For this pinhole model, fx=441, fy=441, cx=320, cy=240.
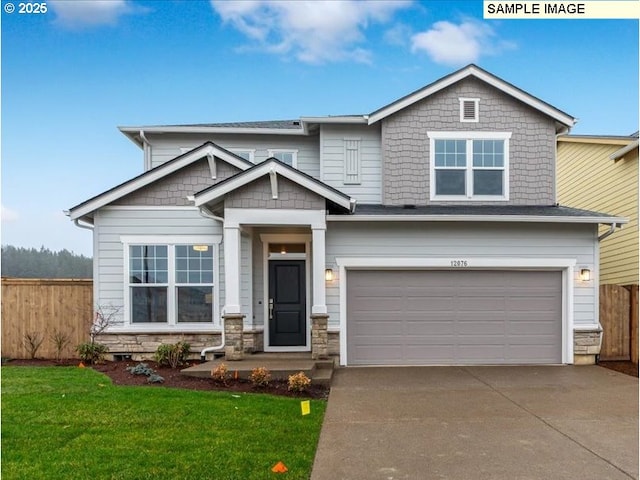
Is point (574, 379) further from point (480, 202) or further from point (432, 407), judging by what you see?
point (480, 202)

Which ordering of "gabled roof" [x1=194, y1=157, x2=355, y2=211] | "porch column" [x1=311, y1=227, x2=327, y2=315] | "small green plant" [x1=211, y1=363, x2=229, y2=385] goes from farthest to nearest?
"porch column" [x1=311, y1=227, x2=327, y2=315] < "gabled roof" [x1=194, y1=157, x2=355, y2=211] < "small green plant" [x1=211, y1=363, x2=229, y2=385]

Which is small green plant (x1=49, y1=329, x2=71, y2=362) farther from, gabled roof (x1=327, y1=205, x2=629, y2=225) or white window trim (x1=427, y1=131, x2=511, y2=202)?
white window trim (x1=427, y1=131, x2=511, y2=202)

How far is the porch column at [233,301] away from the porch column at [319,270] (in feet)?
4.88

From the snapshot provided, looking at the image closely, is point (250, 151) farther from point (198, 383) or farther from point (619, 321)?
point (619, 321)

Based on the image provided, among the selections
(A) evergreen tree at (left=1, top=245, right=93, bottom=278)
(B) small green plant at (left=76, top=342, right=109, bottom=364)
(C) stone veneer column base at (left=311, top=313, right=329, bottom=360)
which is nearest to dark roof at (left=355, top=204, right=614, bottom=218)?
(C) stone veneer column base at (left=311, top=313, right=329, bottom=360)

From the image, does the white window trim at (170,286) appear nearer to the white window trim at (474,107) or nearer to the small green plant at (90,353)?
the small green plant at (90,353)

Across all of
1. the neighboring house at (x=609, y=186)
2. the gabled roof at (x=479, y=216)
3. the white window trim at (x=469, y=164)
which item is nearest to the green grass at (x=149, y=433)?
the gabled roof at (x=479, y=216)

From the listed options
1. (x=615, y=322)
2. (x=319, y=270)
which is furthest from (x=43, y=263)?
(x=615, y=322)

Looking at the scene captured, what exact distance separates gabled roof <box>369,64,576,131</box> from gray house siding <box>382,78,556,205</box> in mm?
163

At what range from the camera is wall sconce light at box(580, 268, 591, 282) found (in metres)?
9.41

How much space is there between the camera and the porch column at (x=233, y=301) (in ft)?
27.8

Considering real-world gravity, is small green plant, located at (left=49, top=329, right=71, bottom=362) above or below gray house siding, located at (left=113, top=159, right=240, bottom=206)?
Result: below

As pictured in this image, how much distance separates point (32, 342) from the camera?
9789 mm

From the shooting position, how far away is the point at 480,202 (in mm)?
10594
